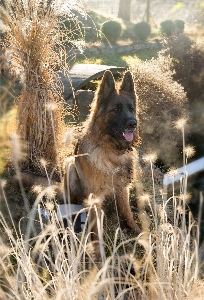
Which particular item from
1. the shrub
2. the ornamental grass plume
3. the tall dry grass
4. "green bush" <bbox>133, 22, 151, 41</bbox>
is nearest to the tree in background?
"green bush" <bbox>133, 22, 151, 41</bbox>

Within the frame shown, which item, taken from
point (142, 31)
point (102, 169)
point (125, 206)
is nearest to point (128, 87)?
point (102, 169)

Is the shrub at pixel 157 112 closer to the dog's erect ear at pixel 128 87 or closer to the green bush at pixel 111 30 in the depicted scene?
the dog's erect ear at pixel 128 87

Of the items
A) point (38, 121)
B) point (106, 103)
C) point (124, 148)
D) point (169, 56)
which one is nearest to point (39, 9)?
point (38, 121)

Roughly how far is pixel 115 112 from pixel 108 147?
450 millimetres

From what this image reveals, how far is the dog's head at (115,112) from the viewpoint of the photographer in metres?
4.18

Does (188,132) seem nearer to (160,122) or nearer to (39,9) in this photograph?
(160,122)

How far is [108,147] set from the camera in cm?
446

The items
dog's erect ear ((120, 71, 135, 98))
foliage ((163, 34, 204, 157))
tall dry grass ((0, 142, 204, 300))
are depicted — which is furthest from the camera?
foliage ((163, 34, 204, 157))

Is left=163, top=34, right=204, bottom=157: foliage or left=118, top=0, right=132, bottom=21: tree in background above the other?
left=118, top=0, right=132, bottom=21: tree in background

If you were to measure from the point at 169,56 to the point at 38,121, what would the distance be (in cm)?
687

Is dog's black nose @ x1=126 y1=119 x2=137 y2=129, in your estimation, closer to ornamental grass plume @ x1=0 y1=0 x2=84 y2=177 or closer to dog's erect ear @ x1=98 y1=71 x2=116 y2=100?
dog's erect ear @ x1=98 y1=71 x2=116 y2=100

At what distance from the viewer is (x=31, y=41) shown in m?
5.19

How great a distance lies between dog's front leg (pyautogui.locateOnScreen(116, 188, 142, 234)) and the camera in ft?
15.5

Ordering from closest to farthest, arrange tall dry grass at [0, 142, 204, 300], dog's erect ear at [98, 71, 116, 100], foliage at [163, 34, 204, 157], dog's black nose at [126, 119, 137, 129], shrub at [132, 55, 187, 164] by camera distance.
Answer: tall dry grass at [0, 142, 204, 300] → dog's black nose at [126, 119, 137, 129] → dog's erect ear at [98, 71, 116, 100] → shrub at [132, 55, 187, 164] → foliage at [163, 34, 204, 157]
